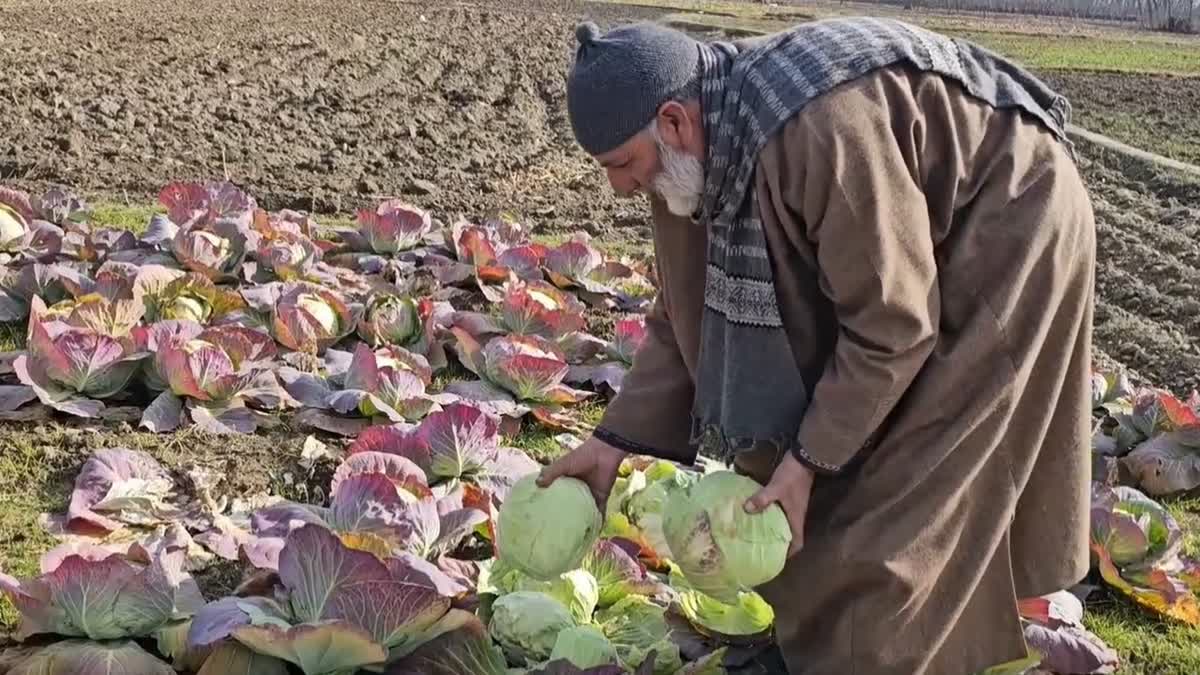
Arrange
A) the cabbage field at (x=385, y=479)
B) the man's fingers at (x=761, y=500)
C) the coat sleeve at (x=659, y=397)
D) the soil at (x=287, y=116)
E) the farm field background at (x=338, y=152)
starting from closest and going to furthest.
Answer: the man's fingers at (x=761, y=500) → the cabbage field at (x=385, y=479) → the coat sleeve at (x=659, y=397) → the farm field background at (x=338, y=152) → the soil at (x=287, y=116)

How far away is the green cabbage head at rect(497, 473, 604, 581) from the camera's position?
257cm

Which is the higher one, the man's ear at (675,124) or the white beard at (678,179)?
the man's ear at (675,124)

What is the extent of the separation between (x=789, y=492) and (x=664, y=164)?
67cm

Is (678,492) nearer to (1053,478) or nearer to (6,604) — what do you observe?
(1053,478)

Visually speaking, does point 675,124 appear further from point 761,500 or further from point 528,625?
point 528,625

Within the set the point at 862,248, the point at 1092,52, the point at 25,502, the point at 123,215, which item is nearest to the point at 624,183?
the point at 862,248

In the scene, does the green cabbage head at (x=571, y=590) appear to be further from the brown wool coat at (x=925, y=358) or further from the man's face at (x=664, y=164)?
the man's face at (x=664, y=164)

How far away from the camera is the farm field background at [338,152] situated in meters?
3.70

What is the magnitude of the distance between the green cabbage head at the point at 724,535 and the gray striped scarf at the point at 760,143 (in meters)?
0.09

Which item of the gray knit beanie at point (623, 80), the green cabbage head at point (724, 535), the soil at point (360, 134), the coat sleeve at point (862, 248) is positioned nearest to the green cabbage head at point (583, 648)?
the green cabbage head at point (724, 535)

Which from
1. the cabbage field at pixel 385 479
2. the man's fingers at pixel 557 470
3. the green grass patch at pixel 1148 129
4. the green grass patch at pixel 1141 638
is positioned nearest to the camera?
the cabbage field at pixel 385 479

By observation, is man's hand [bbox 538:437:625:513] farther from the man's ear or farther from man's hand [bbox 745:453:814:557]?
the man's ear

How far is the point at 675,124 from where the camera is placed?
2271 mm

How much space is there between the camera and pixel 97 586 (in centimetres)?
254
